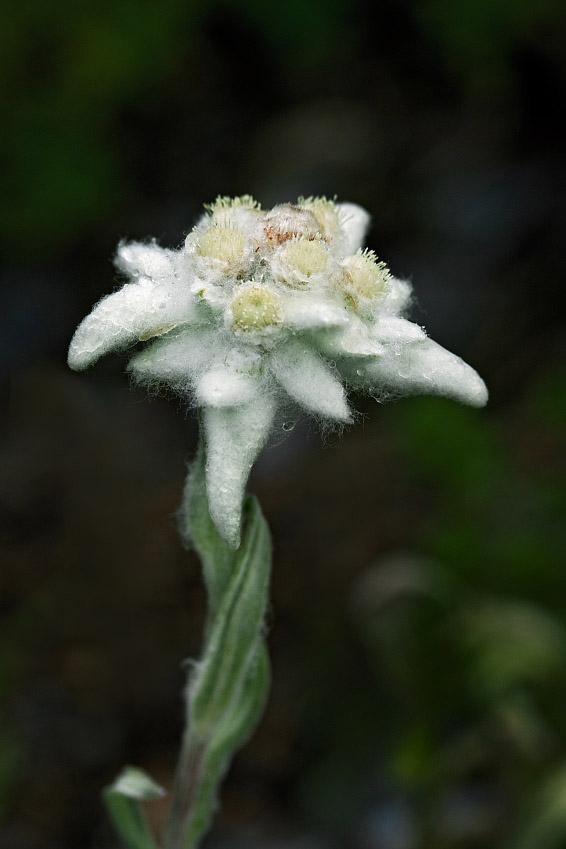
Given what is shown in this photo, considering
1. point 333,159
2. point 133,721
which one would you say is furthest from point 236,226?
point 333,159

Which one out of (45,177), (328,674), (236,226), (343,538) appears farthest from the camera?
(45,177)

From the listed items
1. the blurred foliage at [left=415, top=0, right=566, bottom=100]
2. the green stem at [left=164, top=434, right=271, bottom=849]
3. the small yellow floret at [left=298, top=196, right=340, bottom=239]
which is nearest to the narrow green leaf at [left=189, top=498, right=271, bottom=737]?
the green stem at [left=164, top=434, right=271, bottom=849]

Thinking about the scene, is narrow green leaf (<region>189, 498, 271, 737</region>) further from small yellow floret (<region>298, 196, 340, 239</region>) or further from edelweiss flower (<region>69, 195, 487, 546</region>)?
small yellow floret (<region>298, 196, 340, 239</region>)

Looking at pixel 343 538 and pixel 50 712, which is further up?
pixel 343 538

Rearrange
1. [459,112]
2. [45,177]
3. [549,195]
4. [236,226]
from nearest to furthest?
1. [236,226]
2. [45,177]
3. [549,195]
4. [459,112]

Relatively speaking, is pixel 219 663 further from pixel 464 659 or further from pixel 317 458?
pixel 317 458

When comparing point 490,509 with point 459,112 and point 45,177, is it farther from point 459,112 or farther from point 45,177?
point 459,112

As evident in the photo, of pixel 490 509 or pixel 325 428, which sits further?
pixel 490 509

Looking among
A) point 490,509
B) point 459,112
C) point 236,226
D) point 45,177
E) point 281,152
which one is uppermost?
point 459,112

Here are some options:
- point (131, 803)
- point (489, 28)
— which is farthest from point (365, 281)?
point (489, 28)
